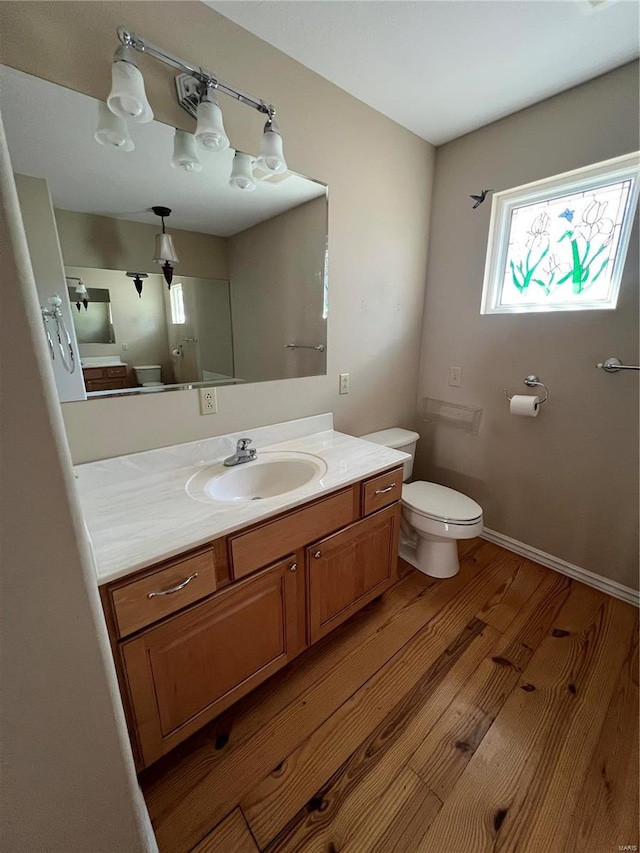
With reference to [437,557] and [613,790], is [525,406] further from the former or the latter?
[613,790]

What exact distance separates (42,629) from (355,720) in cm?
113

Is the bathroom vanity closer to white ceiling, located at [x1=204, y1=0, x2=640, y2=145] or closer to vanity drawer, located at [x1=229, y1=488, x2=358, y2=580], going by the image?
vanity drawer, located at [x1=229, y1=488, x2=358, y2=580]

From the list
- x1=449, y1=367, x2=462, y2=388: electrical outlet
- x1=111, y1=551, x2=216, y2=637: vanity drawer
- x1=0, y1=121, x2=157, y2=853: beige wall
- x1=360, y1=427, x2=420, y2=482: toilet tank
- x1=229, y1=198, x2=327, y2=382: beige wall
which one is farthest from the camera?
x1=449, y1=367, x2=462, y2=388: electrical outlet

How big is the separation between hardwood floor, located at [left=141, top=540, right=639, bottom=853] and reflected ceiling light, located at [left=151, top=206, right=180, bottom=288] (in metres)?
1.62

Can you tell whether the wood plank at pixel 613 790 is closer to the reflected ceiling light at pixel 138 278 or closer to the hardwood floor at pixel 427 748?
the hardwood floor at pixel 427 748

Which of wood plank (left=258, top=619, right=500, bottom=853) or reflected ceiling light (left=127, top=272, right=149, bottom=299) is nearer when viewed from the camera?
wood plank (left=258, top=619, right=500, bottom=853)

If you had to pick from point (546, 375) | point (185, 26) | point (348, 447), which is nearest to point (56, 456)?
point (348, 447)

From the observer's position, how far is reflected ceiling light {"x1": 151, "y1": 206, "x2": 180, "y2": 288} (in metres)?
1.22

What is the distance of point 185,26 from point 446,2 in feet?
2.89

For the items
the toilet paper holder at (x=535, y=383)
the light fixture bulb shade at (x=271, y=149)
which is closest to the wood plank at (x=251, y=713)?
the toilet paper holder at (x=535, y=383)

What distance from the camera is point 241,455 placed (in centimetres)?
139

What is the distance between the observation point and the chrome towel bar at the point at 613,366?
1517mm

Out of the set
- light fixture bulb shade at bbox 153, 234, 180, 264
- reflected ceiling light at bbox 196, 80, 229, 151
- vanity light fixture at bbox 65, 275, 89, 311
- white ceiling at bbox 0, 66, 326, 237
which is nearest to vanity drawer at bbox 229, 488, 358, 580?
vanity light fixture at bbox 65, 275, 89, 311

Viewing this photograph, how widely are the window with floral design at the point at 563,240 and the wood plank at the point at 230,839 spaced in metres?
2.37
